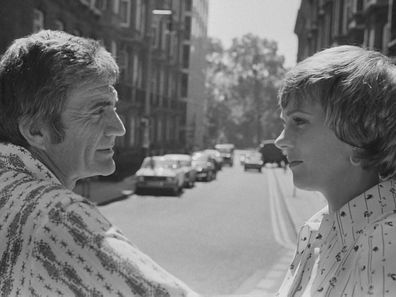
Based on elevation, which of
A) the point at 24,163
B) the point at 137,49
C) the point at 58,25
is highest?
the point at 58,25

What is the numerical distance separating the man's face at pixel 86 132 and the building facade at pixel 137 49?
171 inches

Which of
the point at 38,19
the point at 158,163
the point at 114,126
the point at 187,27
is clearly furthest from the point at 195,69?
the point at 114,126

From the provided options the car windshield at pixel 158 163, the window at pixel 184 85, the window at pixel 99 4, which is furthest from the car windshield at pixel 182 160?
the window at pixel 184 85

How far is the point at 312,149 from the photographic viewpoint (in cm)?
158

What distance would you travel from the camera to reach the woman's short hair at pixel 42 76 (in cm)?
135

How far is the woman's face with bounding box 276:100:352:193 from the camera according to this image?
155 cm

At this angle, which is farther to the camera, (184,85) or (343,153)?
(184,85)

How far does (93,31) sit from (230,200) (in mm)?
10735

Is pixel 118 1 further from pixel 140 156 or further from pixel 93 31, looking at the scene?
pixel 140 156

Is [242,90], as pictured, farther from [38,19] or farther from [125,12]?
[38,19]

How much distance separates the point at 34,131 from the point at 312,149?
69 cm

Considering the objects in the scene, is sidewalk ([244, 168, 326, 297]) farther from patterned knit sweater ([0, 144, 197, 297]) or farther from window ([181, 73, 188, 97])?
window ([181, 73, 188, 97])

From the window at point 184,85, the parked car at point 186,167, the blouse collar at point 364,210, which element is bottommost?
the parked car at point 186,167

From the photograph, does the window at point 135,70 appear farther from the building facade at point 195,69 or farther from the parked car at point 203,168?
the building facade at point 195,69
